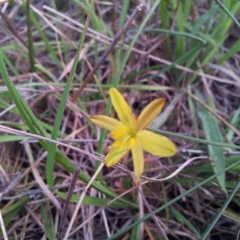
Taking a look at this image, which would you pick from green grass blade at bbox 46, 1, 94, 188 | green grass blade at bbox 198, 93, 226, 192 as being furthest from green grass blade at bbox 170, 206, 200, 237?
green grass blade at bbox 46, 1, 94, 188

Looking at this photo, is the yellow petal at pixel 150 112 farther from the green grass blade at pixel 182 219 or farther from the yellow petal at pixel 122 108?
the green grass blade at pixel 182 219

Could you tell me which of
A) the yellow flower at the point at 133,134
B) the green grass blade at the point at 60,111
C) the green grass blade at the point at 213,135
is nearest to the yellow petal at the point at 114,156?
the yellow flower at the point at 133,134

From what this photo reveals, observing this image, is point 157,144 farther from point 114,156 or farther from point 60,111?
point 60,111

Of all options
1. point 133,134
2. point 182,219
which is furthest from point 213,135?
point 133,134

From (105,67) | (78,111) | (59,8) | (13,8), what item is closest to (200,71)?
(105,67)

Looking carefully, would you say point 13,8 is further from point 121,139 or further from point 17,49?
point 121,139

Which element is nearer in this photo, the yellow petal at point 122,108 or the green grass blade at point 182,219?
the yellow petal at point 122,108

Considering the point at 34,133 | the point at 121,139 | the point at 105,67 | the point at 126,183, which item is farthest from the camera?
the point at 105,67
